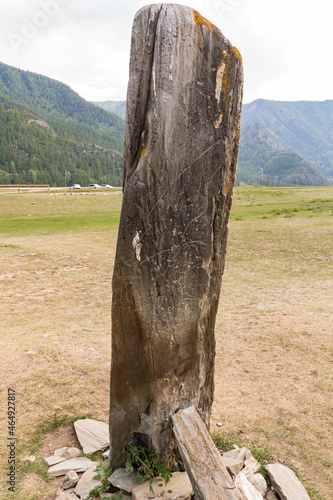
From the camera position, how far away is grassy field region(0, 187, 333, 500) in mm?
5293

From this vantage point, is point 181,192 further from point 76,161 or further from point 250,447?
point 76,161

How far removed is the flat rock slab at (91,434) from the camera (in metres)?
5.02

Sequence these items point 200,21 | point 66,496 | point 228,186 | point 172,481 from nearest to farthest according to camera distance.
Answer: point 200,21
point 172,481
point 228,186
point 66,496

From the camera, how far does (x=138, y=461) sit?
156 inches

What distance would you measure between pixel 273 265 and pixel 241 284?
321 centimetres

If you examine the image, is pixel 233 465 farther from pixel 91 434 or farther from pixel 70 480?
pixel 91 434

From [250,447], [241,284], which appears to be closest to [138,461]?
[250,447]

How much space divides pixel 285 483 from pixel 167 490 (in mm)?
1556

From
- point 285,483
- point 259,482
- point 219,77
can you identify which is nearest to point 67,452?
point 259,482

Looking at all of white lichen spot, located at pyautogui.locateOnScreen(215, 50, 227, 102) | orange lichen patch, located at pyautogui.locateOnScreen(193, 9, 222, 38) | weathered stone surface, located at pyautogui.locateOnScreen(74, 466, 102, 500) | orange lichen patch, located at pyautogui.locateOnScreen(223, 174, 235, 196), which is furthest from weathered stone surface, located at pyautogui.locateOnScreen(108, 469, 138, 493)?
orange lichen patch, located at pyautogui.locateOnScreen(193, 9, 222, 38)

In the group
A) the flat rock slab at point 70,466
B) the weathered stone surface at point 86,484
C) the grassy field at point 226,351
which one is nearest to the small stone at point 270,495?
the grassy field at point 226,351

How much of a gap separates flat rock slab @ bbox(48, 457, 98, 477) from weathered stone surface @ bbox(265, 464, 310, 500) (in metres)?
2.16

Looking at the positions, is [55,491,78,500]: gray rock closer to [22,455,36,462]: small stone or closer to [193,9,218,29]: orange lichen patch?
[22,455,36,462]: small stone

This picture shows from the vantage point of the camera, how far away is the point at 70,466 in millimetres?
4609
